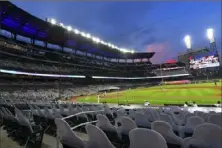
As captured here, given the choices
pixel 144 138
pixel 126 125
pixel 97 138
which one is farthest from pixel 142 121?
pixel 144 138

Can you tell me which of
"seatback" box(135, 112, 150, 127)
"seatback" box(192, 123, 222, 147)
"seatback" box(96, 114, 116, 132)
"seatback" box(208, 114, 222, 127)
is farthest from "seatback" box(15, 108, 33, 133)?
"seatback" box(208, 114, 222, 127)

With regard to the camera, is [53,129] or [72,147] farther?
[53,129]

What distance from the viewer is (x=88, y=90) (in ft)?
216

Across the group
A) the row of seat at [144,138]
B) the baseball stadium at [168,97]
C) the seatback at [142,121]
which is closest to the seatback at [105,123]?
the row of seat at [144,138]

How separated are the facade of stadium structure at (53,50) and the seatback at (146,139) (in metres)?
33.9

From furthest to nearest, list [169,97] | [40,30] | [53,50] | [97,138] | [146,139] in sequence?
[53,50] < [40,30] < [169,97] < [97,138] < [146,139]

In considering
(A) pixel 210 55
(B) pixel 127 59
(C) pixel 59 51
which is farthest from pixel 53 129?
(B) pixel 127 59

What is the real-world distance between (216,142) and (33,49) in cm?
6705

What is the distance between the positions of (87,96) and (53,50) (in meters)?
33.8

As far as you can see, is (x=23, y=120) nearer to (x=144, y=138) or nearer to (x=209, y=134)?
(x=144, y=138)

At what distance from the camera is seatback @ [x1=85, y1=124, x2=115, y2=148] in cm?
279

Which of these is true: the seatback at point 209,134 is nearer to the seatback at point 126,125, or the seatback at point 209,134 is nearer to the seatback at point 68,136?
the seatback at point 126,125

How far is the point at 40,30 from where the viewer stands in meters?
62.8

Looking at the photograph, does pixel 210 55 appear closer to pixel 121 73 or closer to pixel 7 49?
pixel 121 73
